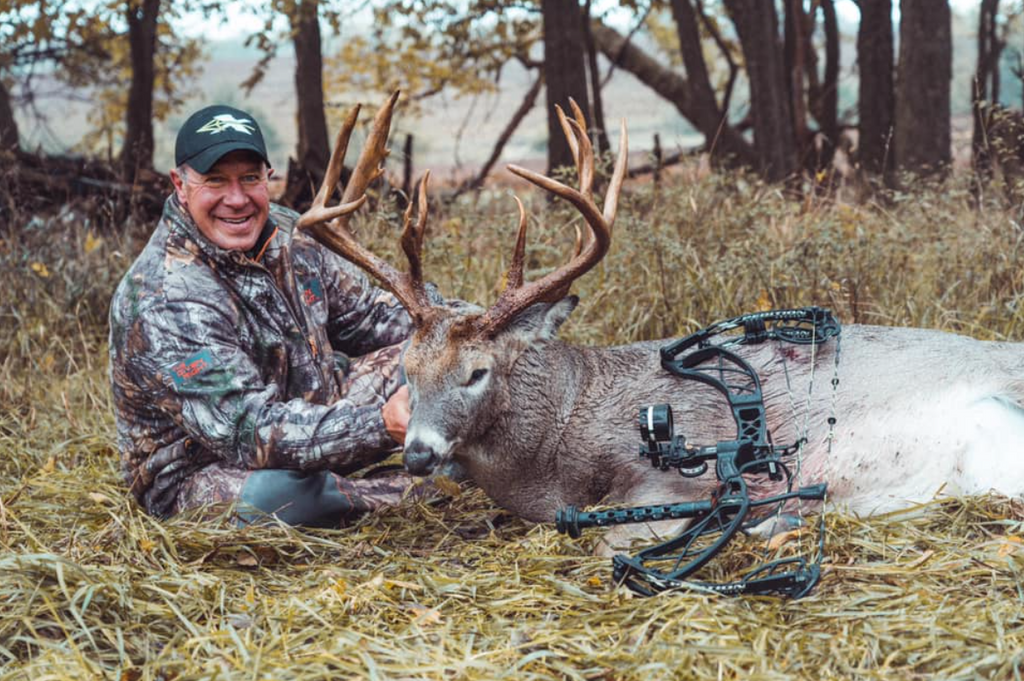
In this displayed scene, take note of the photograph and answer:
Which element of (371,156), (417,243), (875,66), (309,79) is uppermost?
(309,79)

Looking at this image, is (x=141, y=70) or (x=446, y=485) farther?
(x=141, y=70)

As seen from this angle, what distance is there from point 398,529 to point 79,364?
312 centimetres

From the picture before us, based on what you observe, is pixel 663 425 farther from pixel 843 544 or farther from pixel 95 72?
pixel 95 72

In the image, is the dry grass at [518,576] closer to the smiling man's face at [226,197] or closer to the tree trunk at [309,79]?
the smiling man's face at [226,197]

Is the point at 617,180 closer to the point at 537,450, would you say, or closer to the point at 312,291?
the point at 537,450

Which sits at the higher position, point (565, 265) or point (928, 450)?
point (565, 265)

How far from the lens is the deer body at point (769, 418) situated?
384cm

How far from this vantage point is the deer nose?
3.72 m

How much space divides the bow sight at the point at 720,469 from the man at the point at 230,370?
95 cm

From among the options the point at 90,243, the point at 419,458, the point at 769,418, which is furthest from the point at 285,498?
the point at 90,243

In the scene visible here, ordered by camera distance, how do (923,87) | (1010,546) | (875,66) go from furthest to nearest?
(875,66) → (923,87) → (1010,546)

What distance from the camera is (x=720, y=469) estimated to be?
358cm

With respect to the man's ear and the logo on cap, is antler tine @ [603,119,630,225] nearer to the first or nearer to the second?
the logo on cap

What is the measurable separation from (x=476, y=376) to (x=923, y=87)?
6.05 metres
